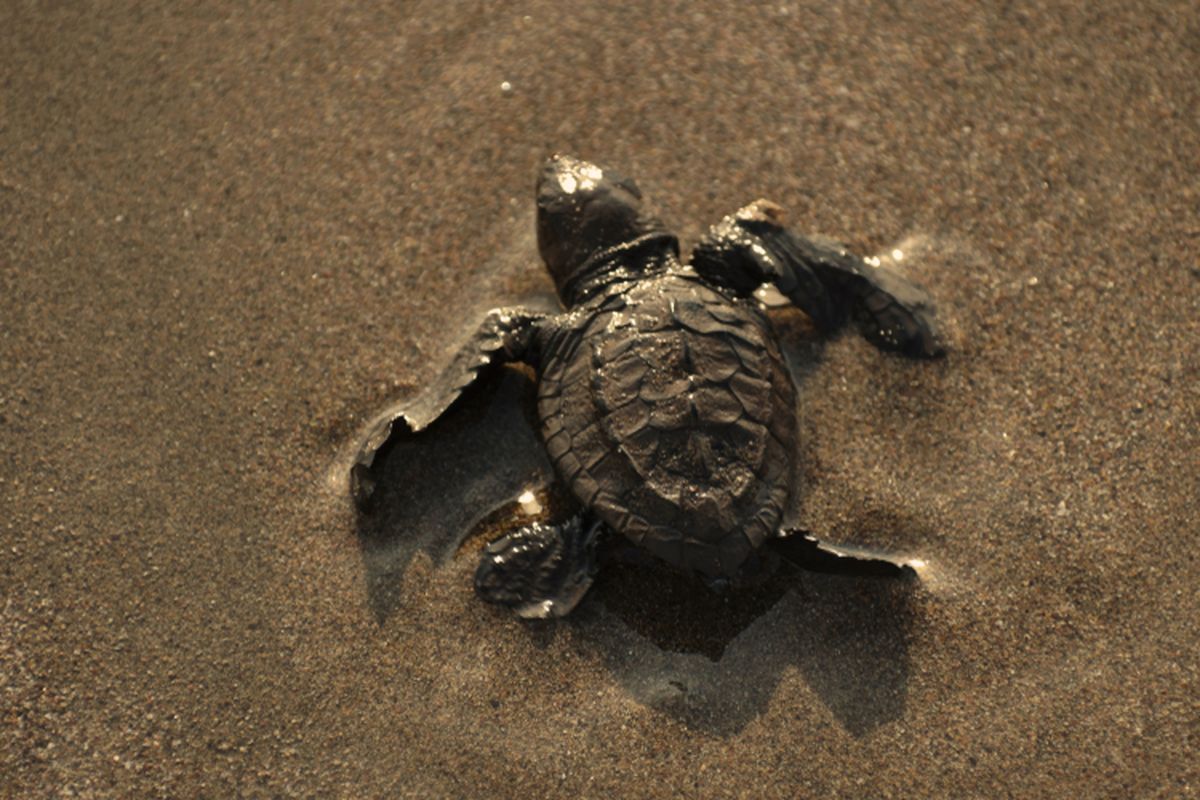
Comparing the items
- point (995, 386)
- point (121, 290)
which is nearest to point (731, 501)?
point (995, 386)

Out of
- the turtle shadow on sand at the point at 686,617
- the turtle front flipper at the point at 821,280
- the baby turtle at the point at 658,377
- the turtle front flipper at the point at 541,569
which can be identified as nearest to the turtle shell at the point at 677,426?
the baby turtle at the point at 658,377

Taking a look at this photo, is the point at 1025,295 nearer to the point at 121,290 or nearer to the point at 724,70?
the point at 724,70

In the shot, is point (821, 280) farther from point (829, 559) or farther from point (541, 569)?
point (541, 569)

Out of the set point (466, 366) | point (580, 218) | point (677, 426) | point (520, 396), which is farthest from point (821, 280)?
point (466, 366)

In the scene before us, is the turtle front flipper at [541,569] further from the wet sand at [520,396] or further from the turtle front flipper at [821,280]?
the turtle front flipper at [821,280]

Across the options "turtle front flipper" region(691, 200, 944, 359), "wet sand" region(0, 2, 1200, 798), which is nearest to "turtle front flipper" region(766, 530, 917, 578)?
"wet sand" region(0, 2, 1200, 798)
